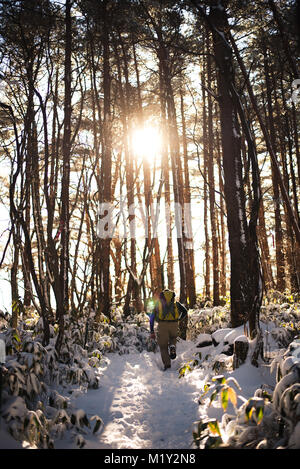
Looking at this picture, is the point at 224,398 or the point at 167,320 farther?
the point at 167,320

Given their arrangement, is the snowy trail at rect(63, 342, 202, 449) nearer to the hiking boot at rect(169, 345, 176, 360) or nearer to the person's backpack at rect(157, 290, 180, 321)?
the hiking boot at rect(169, 345, 176, 360)

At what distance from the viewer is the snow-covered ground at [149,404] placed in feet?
10.1

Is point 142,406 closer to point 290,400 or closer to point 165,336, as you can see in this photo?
point 165,336

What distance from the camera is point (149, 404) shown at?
4125mm

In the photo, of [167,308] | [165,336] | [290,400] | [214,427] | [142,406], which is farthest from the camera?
[167,308]

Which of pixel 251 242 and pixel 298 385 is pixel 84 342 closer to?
pixel 251 242

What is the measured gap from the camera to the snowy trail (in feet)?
10.1

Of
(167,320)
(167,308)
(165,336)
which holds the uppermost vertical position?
(167,308)

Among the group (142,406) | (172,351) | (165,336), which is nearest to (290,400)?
(142,406)

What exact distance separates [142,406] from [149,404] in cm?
11

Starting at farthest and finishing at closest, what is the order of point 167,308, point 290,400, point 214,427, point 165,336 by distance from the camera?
point 167,308, point 165,336, point 214,427, point 290,400

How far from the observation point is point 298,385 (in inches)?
92.6
